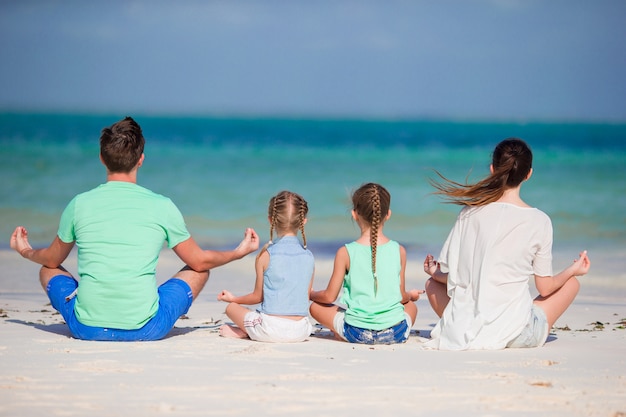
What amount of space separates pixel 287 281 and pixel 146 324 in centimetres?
74

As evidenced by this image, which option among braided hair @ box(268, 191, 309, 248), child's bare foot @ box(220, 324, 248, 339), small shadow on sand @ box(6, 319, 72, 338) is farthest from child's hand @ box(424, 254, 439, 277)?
small shadow on sand @ box(6, 319, 72, 338)

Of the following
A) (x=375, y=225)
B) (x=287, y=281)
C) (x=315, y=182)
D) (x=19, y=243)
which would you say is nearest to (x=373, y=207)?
(x=375, y=225)

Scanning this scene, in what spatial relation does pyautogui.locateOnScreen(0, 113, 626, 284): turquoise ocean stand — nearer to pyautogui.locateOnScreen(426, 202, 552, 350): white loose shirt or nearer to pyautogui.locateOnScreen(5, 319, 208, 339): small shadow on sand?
pyautogui.locateOnScreen(426, 202, 552, 350): white loose shirt

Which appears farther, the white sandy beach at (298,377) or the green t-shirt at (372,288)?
the green t-shirt at (372,288)

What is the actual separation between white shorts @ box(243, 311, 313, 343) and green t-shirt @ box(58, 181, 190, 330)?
1.73 feet

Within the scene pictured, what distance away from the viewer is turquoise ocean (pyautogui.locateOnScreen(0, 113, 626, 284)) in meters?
11.1

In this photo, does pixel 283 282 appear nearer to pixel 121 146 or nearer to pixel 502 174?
pixel 121 146

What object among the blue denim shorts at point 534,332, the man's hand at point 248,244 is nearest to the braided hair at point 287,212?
the man's hand at point 248,244

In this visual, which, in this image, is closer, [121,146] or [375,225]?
[121,146]

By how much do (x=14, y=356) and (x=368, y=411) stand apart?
5.80ft

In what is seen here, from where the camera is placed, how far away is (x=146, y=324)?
4.41 metres

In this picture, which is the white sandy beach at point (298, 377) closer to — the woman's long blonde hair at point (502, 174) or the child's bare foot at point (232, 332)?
the child's bare foot at point (232, 332)

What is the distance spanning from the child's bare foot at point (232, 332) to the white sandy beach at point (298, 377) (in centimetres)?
7

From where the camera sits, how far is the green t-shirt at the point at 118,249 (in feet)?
14.2
